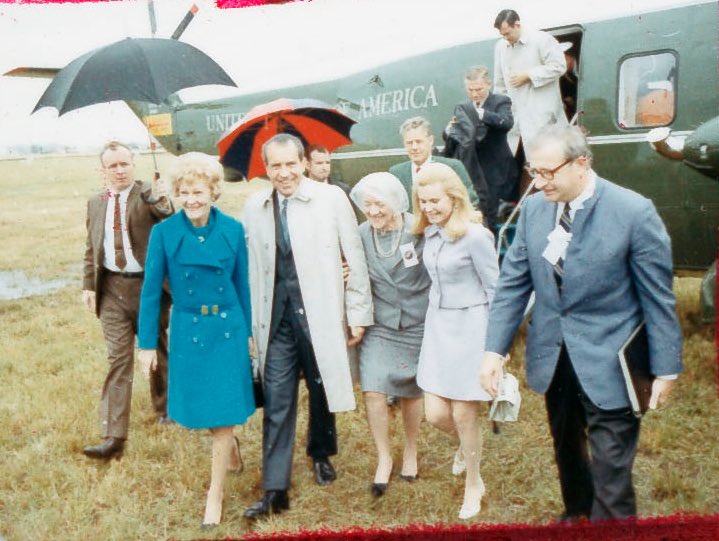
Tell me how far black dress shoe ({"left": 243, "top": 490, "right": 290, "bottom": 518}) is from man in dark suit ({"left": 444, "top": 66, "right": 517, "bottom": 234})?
2436mm

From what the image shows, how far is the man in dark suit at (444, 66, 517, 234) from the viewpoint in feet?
16.1

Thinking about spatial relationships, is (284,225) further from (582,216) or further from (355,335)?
(582,216)

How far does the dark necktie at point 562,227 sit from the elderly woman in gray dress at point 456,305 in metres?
0.67

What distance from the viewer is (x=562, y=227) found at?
2691mm

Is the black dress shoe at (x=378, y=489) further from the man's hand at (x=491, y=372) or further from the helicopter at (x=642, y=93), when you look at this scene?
the helicopter at (x=642, y=93)

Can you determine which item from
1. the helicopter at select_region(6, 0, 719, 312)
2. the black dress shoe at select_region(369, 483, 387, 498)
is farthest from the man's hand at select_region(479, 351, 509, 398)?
the helicopter at select_region(6, 0, 719, 312)

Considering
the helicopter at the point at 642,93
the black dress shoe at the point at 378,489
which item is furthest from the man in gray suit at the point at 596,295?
the helicopter at the point at 642,93

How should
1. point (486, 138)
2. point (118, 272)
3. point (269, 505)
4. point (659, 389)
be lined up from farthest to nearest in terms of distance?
point (486, 138) < point (118, 272) < point (269, 505) < point (659, 389)

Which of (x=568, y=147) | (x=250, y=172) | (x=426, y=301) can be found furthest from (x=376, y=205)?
(x=568, y=147)

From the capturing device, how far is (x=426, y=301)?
376 cm

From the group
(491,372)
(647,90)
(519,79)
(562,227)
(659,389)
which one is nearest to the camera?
(659,389)

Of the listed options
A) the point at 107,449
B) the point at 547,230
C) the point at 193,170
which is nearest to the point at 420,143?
the point at 193,170

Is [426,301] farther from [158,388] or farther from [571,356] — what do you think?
[158,388]

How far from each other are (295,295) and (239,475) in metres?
1.15
